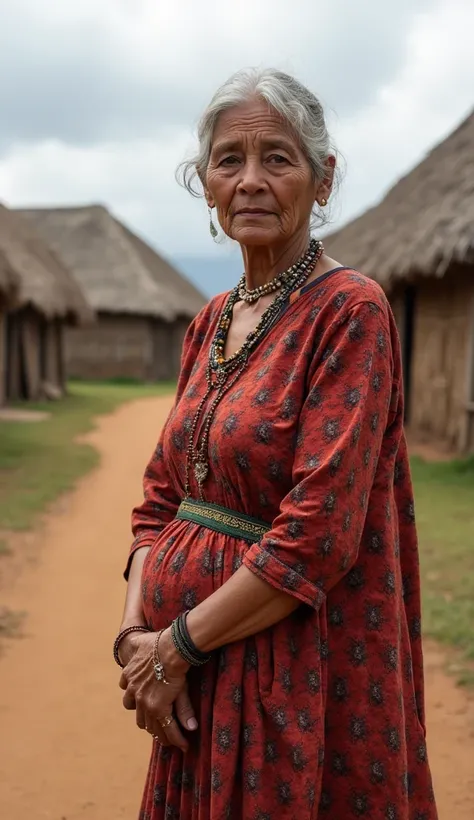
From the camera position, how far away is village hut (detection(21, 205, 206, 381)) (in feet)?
77.9

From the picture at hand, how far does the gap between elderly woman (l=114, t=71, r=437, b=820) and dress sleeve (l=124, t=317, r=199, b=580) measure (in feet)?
0.41

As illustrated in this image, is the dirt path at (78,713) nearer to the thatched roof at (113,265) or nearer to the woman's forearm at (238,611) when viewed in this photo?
the woman's forearm at (238,611)

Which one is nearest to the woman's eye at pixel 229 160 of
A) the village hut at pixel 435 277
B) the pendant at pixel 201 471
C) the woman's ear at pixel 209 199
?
the woman's ear at pixel 209 199

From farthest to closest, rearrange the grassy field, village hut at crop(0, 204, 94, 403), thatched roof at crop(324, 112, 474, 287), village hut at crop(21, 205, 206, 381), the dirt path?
village hut at crop(21, 205, 206, 381)
village hut at crop(0, 204, 94, 403)
thatched roof at crop(324, 112, 474, 287)
the grassy field
the dirt path

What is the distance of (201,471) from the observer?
5.28ft

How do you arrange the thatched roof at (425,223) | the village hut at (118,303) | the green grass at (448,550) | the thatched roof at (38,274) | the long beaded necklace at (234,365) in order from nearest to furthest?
the long beaded necklace at (234,365), the green grass at (448,550), the thatched roof at (425,223), the thatched roof at (38,274), the village hut at (118,303)

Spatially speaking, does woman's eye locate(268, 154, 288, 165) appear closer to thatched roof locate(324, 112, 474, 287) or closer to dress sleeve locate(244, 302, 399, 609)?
dress sleeve locate(244, 302, 399, 609)

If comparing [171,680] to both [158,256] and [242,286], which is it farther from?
[158,256]

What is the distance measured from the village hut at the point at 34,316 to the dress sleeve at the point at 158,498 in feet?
42.2

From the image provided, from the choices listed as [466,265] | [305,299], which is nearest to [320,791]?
[305,299]

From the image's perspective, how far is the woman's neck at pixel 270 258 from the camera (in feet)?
5.39

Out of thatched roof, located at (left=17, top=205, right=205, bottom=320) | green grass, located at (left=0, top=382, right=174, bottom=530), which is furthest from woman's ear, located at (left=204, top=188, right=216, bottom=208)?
thatched roof, located at (left=17, top=205, right=205, bottom=320)

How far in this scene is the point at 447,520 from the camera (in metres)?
6.21

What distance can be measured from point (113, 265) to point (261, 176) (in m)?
24.8
